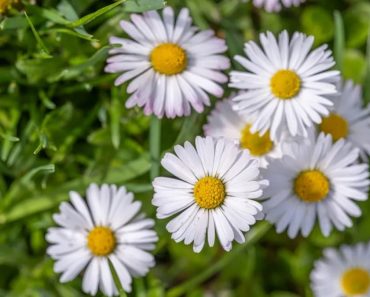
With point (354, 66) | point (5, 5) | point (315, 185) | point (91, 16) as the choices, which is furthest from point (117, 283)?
point (354, 66)

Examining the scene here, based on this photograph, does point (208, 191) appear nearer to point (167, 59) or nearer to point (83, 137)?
point (167, 59)

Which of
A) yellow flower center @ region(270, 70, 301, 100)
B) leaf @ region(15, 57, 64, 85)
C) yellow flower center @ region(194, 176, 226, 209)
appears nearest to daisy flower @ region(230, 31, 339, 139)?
yellow flower center @ region(270, 70, 301, 100)

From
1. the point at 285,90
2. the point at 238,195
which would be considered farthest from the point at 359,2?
the point at 238,195

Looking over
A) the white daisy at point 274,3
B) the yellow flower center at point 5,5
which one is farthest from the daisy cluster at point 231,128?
the yellow flower center at point 5,5

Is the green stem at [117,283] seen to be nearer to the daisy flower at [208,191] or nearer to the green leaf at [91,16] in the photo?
the daisy flower at [208,191]

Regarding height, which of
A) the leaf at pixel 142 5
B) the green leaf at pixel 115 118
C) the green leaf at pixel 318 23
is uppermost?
the green leaf at pixel 318 23

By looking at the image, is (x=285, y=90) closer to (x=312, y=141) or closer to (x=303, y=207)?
(x=312, y=141)
